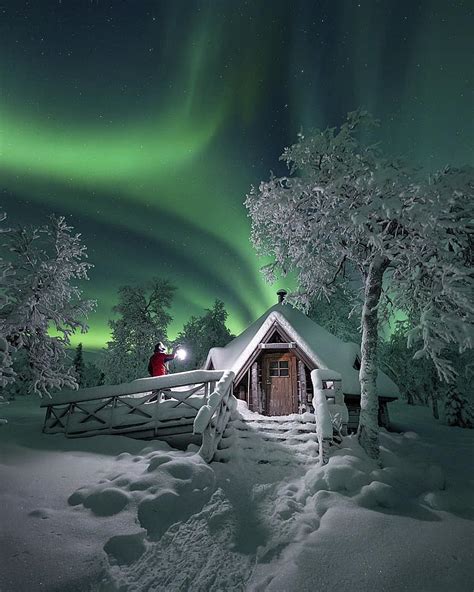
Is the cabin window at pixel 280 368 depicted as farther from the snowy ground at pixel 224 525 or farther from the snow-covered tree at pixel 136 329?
the snow-covered tree at pixel 136 329

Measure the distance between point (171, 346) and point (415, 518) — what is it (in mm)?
23632

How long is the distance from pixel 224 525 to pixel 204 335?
2582 centimetres

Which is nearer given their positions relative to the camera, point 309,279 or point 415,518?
point 415,518

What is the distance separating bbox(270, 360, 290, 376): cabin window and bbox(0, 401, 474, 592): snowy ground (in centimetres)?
698

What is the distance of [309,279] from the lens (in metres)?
10.4

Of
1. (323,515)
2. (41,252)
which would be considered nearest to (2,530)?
(323,515)

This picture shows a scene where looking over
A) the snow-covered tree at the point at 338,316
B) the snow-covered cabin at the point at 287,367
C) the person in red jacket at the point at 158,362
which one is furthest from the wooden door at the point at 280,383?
the snow-covered tree at the point at 338,316

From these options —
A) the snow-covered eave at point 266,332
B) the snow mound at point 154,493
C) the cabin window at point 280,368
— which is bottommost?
the snow mound at point 154,493

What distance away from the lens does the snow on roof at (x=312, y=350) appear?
12.8 m

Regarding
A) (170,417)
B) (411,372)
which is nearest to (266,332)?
(170,417)

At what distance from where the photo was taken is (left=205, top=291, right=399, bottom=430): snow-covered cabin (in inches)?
512

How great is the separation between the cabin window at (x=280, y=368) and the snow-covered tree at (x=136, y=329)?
12683 mm

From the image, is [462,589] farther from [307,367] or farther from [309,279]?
[307,367]

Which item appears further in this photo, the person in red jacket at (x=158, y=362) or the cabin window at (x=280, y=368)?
the cabin window at (x=280, y=368)
